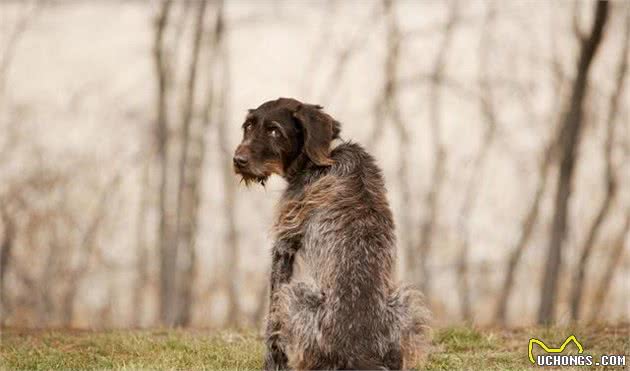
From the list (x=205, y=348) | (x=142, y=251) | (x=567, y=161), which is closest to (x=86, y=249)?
(x=142, y=251)

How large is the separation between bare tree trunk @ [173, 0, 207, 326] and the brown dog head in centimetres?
1146

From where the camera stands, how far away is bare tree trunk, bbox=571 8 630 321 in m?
23.7

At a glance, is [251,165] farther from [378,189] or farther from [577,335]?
[577,335]

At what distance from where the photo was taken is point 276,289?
7.00m

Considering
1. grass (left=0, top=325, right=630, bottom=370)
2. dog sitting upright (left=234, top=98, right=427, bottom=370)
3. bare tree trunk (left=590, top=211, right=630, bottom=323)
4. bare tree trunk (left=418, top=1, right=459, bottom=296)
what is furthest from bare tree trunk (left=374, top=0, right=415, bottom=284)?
dog sitting upright (left=234, top=98, right=427, bottom=370)

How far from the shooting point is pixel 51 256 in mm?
28359

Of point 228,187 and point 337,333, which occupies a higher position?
point 228,187

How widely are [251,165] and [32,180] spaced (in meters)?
18.8

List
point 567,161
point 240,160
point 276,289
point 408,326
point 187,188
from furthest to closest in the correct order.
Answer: point 187,188 → point 567,161 → point 276,289 → point 240,160 → point 408,326

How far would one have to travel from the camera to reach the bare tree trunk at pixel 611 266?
28.0 meters

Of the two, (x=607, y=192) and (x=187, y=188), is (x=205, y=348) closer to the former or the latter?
(x=187, y=188)

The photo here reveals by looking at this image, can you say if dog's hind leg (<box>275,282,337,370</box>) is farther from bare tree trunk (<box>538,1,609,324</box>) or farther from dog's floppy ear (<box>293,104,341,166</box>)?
bare tree trunk (<box>538,1,609,324</box>)

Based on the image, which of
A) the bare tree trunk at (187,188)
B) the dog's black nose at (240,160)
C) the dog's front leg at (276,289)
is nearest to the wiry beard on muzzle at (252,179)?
the dog's black nose at (240,160)

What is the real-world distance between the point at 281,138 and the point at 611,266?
2418cm
